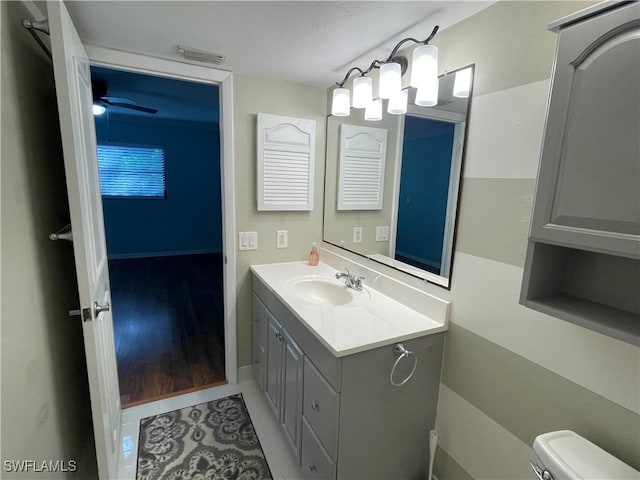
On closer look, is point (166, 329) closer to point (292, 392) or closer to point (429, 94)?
point (292, 392)

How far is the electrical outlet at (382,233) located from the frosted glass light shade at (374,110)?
0.63 metres

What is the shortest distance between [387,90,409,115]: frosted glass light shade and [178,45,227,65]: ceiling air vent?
949mm

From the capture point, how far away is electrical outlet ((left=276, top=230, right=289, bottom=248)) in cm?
224

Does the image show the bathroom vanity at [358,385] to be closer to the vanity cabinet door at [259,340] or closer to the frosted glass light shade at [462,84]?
the vanity cabinet door at [259,340]

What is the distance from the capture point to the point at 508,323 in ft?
3.73

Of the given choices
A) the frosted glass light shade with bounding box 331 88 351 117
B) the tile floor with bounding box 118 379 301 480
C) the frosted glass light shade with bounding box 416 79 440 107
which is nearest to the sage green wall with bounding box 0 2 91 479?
the tile floor with bounding box 118 379 301 480

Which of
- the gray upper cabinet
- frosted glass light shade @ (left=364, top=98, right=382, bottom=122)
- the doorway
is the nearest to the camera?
the gray upper cabinet

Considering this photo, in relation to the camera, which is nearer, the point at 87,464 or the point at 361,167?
the point at 87,464

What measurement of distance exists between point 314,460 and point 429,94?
5.53ft

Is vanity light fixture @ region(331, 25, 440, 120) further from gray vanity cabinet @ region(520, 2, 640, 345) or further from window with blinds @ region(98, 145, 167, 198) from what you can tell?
window with blinds @ region(98, 145, 167, 198)

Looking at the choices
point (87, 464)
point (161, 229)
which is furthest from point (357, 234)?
point (161, 229)

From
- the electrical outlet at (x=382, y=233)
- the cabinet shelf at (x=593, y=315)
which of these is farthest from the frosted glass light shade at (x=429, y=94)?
the cabinet shelf at (x=593, y=315)

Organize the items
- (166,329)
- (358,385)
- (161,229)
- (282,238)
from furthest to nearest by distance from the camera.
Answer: (161,229) → (166,329) → (282,238) → (358,385)

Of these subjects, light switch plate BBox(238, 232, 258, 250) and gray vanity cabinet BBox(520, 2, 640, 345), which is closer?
gray vanity cabinet BBox(520, 2, 640, 345)
